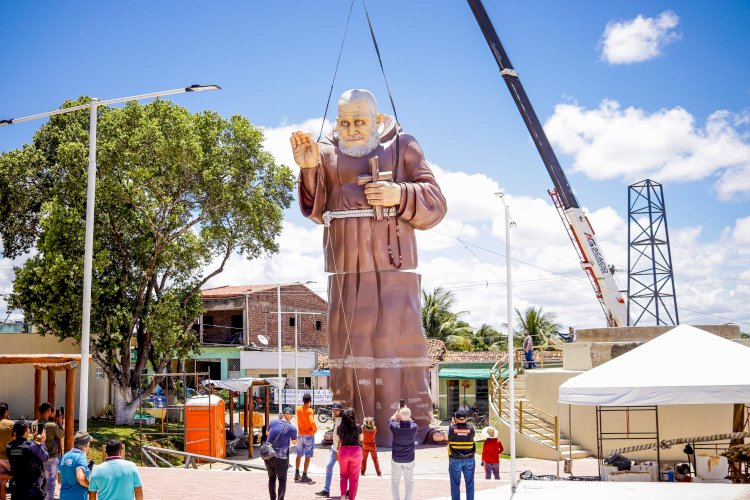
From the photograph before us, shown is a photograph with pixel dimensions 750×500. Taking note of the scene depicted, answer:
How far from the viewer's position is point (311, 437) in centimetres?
1425

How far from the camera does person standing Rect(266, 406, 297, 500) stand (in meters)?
11.1

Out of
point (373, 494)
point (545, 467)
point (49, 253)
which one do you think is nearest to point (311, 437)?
point (373, 494)

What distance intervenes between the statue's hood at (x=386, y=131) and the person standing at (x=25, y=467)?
33.2 ft

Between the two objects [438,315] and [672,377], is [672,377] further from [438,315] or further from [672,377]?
[438,315]

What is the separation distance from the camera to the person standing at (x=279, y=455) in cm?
1109

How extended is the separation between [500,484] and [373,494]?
2.74 metres

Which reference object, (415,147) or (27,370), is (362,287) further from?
(27,370)

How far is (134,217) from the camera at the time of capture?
1150 inches

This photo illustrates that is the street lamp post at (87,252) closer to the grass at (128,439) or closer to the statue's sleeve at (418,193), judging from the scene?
the statue's sleeve at (418,193)

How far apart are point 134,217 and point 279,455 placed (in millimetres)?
20048

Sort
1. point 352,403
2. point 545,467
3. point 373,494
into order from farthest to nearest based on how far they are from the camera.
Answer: point 545,467
point 352,403
point 373,494

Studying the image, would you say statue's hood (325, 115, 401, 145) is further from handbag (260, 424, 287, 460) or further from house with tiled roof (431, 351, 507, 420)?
house with tiled roof (431, 351, 507, 420)

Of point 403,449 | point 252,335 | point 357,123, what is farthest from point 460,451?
point 252,335

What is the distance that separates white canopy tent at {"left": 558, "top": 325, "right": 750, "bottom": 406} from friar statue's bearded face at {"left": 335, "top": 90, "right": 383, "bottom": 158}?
6760 mm
